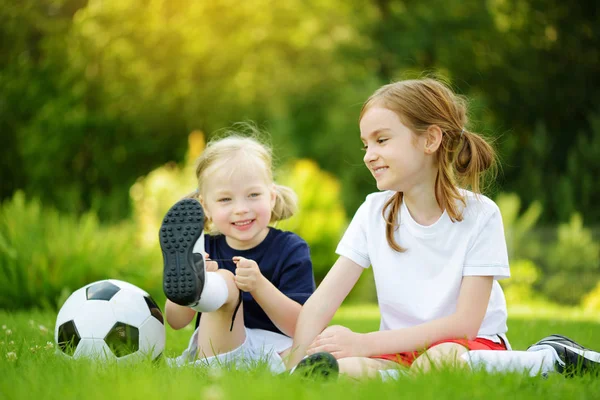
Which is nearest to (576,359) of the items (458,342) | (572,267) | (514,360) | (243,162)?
(514,360)

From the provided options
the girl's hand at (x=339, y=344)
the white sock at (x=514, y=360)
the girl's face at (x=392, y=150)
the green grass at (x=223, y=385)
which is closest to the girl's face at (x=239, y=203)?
the girl's face at (x=392, y=150)

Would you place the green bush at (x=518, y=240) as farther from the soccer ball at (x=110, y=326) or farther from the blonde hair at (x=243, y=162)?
the soccer ball at (x=110, y=326)

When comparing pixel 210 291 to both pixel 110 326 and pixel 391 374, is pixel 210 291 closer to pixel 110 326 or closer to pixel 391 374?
pixel 110 326

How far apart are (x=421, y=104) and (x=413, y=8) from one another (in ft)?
56.1

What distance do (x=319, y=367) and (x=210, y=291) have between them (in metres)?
0.60

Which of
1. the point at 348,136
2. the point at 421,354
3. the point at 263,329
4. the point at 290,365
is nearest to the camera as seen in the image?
the point at 421,354

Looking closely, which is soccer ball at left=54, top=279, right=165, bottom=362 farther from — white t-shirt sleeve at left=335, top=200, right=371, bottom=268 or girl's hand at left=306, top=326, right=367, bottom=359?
white t-shirt sleeve at left=335, top=200, right=371, bottom=268

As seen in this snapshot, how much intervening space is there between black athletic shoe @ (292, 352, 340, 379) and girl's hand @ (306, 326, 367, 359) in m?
0.22

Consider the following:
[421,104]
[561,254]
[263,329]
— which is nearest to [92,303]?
[263,329]

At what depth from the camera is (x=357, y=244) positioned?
3461 millimetres

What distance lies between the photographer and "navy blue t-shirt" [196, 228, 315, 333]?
3.62 m

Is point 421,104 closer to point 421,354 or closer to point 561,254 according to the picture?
point 421,354

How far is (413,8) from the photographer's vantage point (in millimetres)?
19406

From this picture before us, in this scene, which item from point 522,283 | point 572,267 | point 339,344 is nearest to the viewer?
point 339,344
